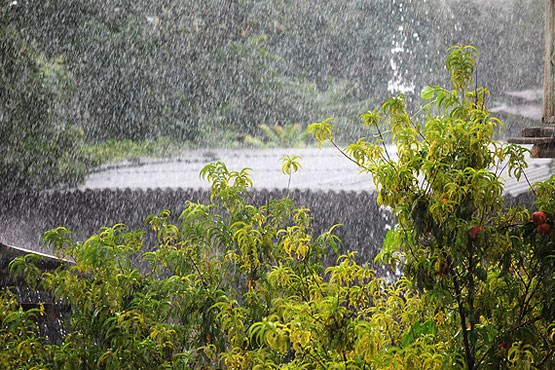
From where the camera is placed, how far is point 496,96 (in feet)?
31.3

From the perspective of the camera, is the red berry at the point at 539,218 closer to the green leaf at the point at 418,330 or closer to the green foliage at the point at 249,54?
the green leaf at the point at 418,330

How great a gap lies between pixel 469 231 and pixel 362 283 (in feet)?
1.32

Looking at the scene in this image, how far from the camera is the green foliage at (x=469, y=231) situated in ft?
6.64

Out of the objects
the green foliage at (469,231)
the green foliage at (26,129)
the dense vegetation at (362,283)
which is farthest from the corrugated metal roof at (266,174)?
the green foliage at (469,231)

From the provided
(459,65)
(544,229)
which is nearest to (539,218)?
(544,229)

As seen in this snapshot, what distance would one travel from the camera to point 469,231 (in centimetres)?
203

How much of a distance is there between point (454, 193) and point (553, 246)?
0.99ft

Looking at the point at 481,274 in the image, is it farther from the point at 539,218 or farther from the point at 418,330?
the point at 418,330

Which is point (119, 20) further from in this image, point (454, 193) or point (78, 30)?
point (454, 193)

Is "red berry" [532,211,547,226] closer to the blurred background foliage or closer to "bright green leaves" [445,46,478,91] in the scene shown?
"bright green leaves" [445,46,478,91]

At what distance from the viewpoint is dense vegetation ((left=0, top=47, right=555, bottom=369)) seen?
80.0 inches

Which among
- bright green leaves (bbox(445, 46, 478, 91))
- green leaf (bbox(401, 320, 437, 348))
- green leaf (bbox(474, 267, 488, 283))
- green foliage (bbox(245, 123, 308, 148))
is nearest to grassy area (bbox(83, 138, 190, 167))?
green foliage (bbox(245, 123, 308, 148))

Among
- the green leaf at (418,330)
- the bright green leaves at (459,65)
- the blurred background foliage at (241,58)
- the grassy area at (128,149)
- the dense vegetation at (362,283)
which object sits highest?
the blurred background foliage at (241,58)

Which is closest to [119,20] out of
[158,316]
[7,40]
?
[7,40]
